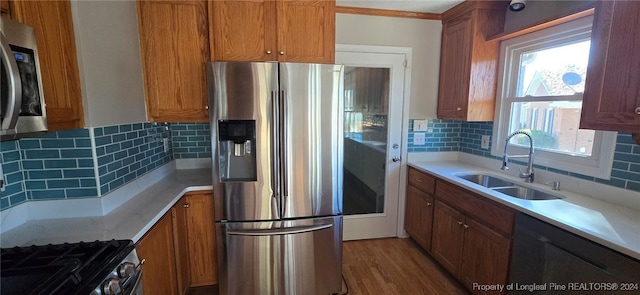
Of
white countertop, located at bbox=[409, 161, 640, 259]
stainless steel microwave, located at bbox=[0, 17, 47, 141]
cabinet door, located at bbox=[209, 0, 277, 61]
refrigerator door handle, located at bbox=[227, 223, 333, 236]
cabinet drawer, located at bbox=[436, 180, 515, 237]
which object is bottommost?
refrigerator door handle, located at bbox=[227, 223, 333, 236]

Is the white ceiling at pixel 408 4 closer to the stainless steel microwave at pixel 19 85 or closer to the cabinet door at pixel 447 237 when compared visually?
the cabinet door at pixel 447 237

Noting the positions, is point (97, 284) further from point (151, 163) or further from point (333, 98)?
point (333, 98)

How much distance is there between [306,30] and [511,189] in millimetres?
1979

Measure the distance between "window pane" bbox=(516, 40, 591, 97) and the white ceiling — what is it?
784mm

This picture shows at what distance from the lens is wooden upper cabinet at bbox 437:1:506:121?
7.55ft

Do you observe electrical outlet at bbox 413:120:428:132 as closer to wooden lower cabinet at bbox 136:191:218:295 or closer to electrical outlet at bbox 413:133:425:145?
electrical outlet at bbox 413:133:425:145

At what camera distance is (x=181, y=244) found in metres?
1.89

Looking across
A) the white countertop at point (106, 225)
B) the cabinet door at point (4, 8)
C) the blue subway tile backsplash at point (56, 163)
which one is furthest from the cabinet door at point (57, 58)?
the white countertop at point (106, 225)

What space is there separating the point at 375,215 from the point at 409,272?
68cm

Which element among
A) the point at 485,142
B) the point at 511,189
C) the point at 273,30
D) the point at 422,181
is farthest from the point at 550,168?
the point at 273,30

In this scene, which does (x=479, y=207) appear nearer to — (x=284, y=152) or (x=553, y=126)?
(x=553, y=126)

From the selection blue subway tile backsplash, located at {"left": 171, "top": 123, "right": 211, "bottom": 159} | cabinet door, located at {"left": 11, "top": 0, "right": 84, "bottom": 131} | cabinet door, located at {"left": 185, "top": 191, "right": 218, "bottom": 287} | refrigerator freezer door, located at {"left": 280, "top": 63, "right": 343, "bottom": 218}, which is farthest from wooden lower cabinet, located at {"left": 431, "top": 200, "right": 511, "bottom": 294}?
cabinet door, located at {"left": 11, "top": 0, "right": 84, "bottom": 131}

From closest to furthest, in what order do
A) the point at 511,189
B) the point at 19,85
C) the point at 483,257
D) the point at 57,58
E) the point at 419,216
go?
the point at 19,85 < the point at 57,58 < the point at 483,257 < the point at 511,189 < the point at 419,216

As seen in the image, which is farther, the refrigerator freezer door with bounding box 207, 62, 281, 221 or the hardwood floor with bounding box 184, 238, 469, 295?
the hardwood floor with bounding box 184, 238, 469, 295
